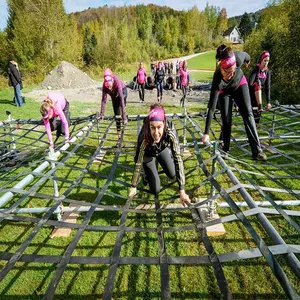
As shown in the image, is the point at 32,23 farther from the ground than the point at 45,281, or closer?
farther from the ground

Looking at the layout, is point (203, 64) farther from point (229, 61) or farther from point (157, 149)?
point (157, 149)

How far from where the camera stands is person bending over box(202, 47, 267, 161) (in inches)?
106

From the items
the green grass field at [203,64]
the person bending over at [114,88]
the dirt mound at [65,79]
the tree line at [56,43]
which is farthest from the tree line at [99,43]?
the person bending over at [114,88]

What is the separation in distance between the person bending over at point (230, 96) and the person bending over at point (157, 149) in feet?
1.51

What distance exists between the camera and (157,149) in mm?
2623

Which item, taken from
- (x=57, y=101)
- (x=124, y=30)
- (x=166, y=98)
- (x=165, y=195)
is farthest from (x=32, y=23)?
(x=165, y=195)

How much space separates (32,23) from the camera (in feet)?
61.4

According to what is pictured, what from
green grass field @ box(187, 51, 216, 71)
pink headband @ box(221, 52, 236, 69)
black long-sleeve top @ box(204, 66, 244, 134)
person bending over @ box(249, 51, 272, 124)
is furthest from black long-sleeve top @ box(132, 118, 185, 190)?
green grass field @ box(187, 51, 216, 71)

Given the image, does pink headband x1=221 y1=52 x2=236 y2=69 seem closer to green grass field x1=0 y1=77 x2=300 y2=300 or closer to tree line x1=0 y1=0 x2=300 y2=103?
green grass field x1=0 y1=77 x2=300 y2=300

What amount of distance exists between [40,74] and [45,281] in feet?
64.0

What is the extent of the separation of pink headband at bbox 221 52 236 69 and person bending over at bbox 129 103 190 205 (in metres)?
0.83

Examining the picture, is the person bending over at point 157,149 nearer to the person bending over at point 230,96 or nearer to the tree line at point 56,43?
the person bending over at point 230,96

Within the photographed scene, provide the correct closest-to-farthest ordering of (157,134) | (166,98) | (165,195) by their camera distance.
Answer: (157,134) → (165,195) → (166,98)

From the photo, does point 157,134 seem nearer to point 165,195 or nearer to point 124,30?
point 165,195
